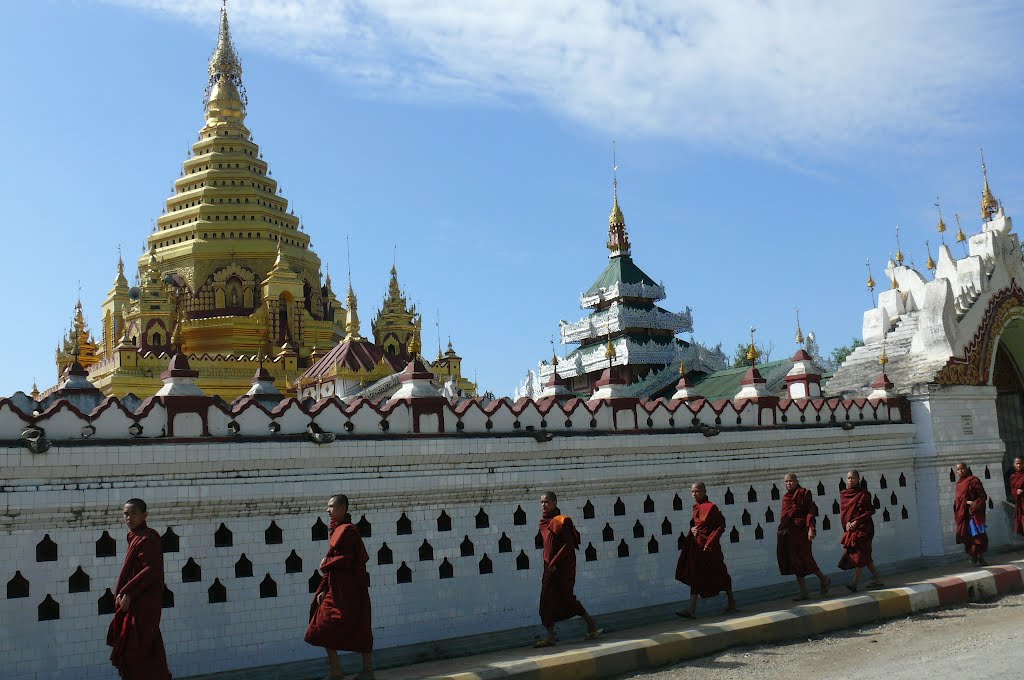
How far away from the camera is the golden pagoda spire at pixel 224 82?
43.2 metres

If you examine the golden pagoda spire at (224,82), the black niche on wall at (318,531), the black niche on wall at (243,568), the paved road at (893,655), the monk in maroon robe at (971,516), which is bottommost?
the paved road at (893,655)

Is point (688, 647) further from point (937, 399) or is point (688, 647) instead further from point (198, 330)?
point (198, 330)

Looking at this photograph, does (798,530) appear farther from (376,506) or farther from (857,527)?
(376,506)

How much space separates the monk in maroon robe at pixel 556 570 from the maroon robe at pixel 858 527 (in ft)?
16.4

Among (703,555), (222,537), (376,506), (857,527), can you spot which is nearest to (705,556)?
(703,555)

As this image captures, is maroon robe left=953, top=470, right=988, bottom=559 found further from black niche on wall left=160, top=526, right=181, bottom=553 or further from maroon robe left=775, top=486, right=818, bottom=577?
black niche on wall left=160, top=526, right=181, bottom=553

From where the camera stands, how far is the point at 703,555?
1255 centimetres

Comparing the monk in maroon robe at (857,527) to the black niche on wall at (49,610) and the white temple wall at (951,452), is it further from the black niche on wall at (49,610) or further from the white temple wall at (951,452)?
the black niche on wall at (49,610)

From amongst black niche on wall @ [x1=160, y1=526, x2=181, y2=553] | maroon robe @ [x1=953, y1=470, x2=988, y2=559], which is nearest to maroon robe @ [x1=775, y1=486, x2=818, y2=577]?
maroon robe @ [x1=953, y1=470, x2=988, y2=559]

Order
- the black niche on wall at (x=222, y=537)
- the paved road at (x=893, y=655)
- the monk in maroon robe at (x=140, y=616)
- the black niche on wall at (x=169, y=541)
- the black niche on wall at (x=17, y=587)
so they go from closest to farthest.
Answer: the monk in maroon robe at (x=140, y=616) → the black niche on wall at (x=17, y=587) → the paved road at (x=893, y=655) → the black niche on wall at (x=169, y=541) → the black niche on wall at (x=222, y=537)

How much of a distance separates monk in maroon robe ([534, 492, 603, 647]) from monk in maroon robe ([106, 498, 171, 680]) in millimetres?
4176

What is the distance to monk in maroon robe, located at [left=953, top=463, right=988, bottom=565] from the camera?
53.2 feet

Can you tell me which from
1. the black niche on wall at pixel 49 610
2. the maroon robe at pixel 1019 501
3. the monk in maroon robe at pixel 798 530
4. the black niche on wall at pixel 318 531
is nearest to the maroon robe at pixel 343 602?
the black niche on wall at pixel 318 531

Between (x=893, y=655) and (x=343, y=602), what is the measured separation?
18.7 feet
